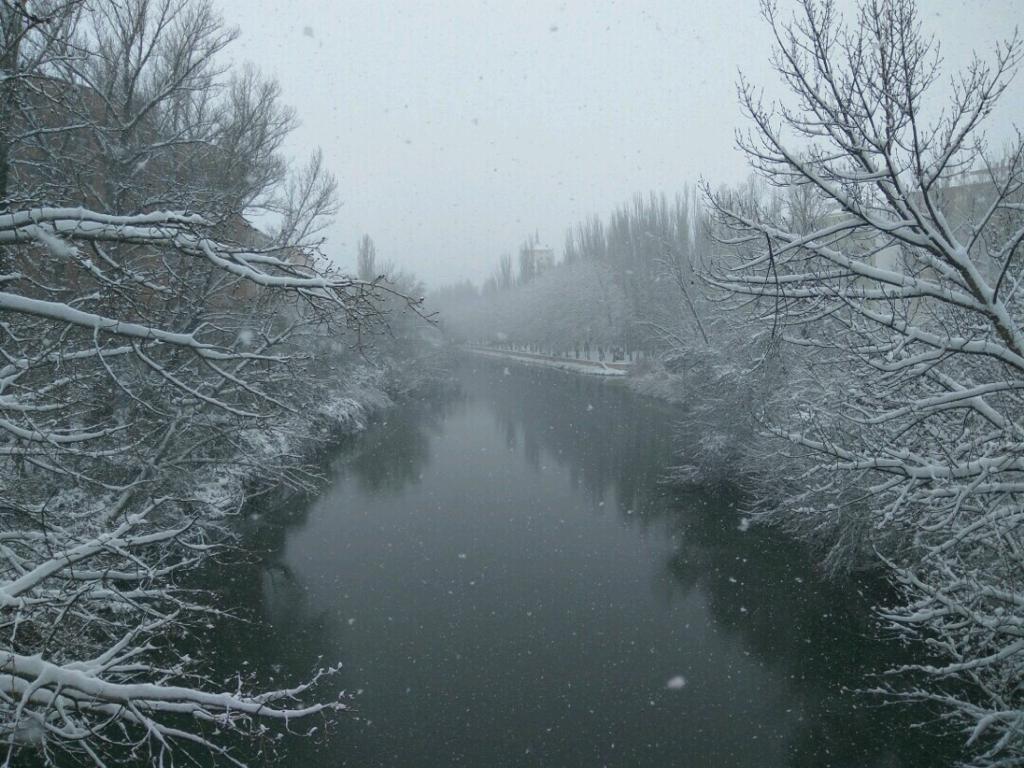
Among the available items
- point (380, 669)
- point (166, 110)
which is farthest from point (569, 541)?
point (166, 110)

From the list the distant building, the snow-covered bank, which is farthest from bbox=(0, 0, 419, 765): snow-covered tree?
the distant building

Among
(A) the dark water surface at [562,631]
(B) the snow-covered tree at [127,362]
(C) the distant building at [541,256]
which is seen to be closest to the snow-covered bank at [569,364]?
(C) the distant building at [541,256]

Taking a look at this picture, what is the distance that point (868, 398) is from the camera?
4547 millimetres

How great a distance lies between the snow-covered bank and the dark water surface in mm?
30234

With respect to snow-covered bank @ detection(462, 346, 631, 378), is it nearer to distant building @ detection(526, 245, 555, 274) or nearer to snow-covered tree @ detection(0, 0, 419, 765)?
distant building @ detection(526, 245, 555, 274)

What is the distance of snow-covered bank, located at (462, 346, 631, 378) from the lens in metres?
47.5

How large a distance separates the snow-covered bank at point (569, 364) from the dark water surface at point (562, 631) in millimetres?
30234

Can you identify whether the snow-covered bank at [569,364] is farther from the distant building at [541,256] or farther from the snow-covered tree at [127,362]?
the snow-covered tree at [127,362]

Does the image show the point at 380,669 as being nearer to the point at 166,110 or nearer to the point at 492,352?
the point at 166,110

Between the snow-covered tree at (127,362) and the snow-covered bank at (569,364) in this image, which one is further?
the snow-covered bank at (569,364)

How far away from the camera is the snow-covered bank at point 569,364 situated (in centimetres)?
4750

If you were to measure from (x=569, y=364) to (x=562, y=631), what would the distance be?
47.4 m

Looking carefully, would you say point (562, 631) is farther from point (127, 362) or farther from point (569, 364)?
point (569, 364)

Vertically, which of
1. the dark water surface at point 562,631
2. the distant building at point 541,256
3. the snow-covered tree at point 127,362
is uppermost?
the distant building at point 541,256
